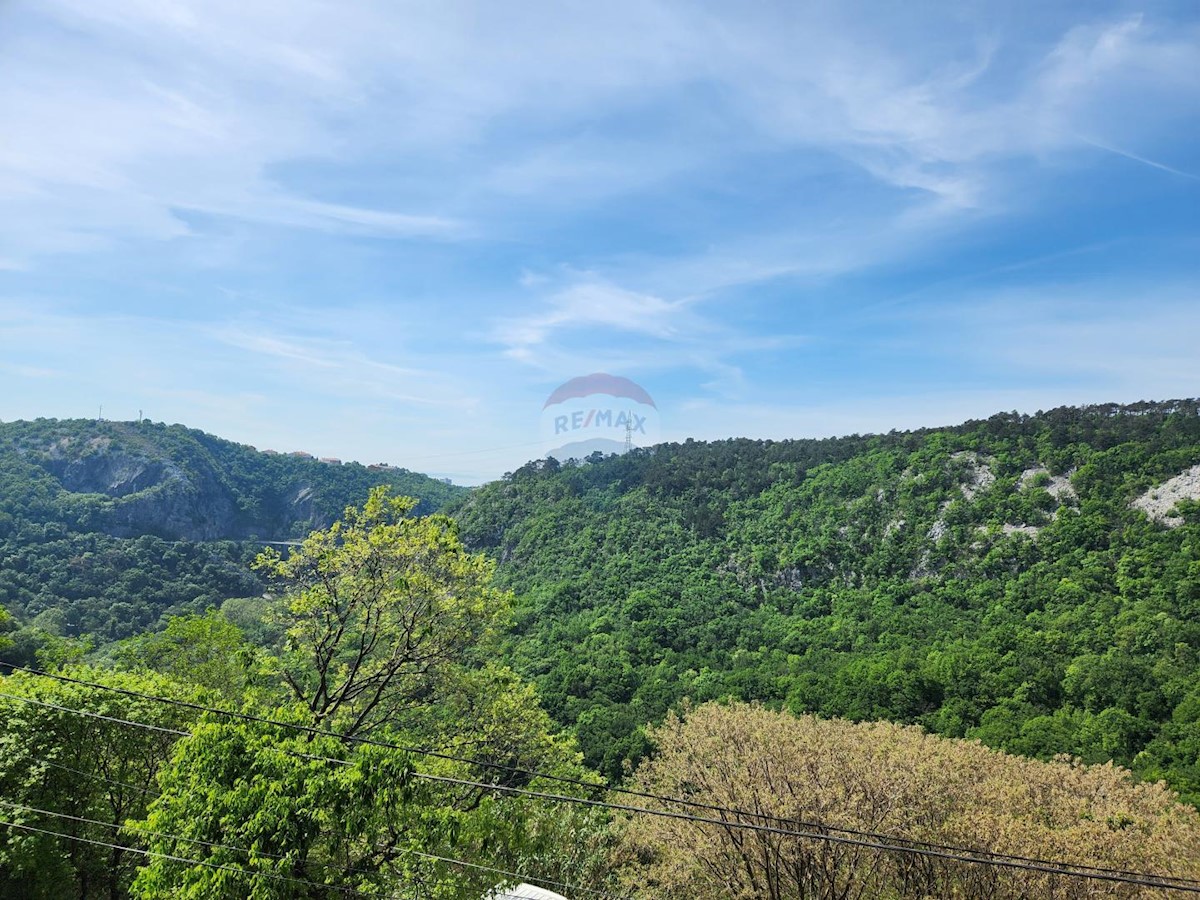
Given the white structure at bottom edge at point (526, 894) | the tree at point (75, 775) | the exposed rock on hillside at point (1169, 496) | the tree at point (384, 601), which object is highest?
the exposed rock on hillside at point (1169, 496)

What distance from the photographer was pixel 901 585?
222 feet

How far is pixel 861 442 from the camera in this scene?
97500mm

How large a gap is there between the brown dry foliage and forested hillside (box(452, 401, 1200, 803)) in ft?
24.6

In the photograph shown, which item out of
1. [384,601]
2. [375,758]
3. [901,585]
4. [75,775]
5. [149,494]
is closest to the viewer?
[375,758]

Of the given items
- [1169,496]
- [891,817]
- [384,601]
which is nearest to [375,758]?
[384,601]

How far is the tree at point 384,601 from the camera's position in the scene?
51.0 ft

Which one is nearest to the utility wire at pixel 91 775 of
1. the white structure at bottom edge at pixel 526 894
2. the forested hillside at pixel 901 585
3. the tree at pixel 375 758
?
the tree at pixel 375 758

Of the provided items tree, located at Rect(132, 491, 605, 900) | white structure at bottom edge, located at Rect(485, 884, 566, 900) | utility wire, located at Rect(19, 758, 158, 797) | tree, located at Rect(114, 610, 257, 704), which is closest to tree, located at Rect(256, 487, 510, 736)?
tree, located at Rect(132, 491, 605, 900)

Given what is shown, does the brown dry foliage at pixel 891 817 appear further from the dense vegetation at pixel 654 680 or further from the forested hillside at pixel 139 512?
the forested hillside at pixel 139 512

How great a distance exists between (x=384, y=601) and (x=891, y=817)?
11757mm

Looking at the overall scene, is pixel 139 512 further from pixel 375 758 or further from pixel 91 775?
pixel 375 758

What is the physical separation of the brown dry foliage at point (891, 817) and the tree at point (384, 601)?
23.1ft

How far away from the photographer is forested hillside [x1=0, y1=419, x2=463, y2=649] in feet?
251

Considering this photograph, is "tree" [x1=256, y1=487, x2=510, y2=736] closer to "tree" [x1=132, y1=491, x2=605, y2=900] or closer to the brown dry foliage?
"tree" [x1=132, y1=491, x2=605, y2=900]
